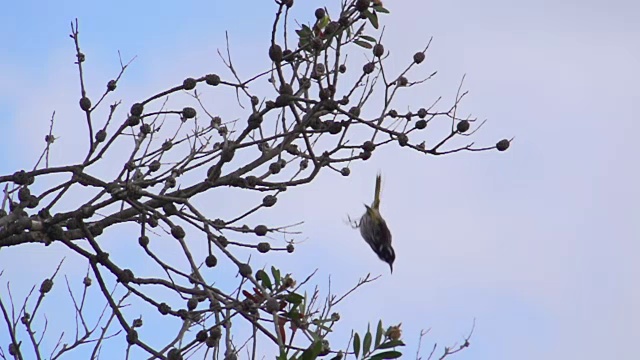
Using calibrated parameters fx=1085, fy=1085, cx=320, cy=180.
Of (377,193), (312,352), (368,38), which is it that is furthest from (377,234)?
(312,352)

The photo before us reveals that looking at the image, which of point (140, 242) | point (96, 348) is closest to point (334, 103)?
point (140, 242)

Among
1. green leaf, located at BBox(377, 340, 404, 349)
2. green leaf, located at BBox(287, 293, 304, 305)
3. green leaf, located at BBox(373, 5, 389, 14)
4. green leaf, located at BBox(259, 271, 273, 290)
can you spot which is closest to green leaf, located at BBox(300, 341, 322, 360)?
green leaf, located at BBox(287, 293, 304, 305)

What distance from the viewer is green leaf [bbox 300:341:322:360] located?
3.44 meters

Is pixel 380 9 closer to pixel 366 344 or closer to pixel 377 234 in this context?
pixel 366 344

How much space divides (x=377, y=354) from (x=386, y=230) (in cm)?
220

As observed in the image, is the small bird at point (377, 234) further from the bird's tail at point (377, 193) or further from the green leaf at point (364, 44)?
the green leaf at point (364, 44)

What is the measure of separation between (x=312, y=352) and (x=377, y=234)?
10.3 ft

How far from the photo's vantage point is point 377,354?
4414 millimetres

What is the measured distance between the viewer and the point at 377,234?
6.55 metres

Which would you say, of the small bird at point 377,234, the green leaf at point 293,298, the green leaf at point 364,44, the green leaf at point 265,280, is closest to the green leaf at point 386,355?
the green leaf at point 265,280

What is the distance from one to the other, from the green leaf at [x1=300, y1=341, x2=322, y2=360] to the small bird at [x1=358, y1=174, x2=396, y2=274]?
2994mm

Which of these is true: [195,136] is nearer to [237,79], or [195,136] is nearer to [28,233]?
[237,79]

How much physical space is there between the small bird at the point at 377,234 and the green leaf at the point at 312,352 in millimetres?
2994

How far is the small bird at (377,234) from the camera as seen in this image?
6535 mm
